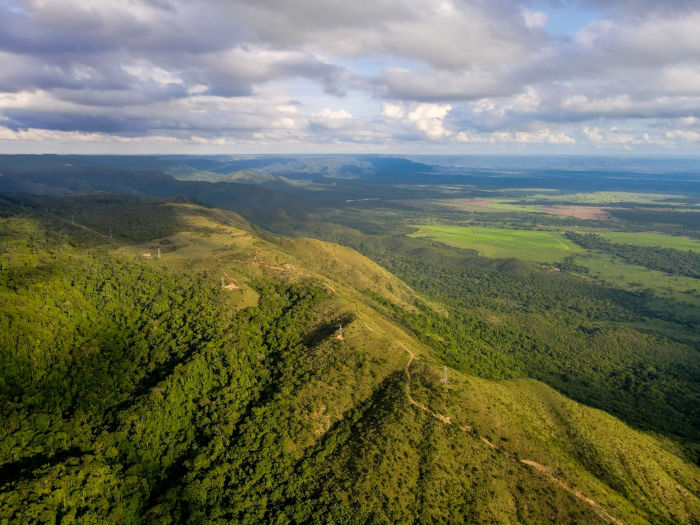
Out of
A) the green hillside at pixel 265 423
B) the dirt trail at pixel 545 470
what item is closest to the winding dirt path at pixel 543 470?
the dirt trail at pixel 545 470

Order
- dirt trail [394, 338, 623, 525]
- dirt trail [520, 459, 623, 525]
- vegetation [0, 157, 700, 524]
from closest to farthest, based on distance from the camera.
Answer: dirt trail [520, 459, 623, 525] → dirt trail [394, 338, 623, 525] → vegetation [0, 157, 700, 524]

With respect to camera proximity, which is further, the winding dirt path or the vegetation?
the vegetation

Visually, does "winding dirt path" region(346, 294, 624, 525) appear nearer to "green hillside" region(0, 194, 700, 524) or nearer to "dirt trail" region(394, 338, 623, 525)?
"dirt trail" region(394, 338, 623, 525)

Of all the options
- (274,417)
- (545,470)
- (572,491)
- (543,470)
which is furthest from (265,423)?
(572,491)

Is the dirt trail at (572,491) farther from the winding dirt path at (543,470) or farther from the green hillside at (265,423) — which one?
the green hillside at (265,423)

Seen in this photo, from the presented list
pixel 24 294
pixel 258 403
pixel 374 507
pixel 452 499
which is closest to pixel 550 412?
pixel 452 499

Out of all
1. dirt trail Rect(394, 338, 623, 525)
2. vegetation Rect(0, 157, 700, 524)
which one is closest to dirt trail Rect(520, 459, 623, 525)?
dirt trail Rect(394, 338, 623, 525)

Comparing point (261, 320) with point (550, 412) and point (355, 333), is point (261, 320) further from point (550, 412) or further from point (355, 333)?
point (550, 412)

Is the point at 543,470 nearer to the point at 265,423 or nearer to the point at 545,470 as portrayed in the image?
the point at 545,470

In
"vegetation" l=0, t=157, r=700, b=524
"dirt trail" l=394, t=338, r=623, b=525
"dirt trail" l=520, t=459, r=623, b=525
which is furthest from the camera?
"vegetation" l=0, t=157, r=700, b=524
